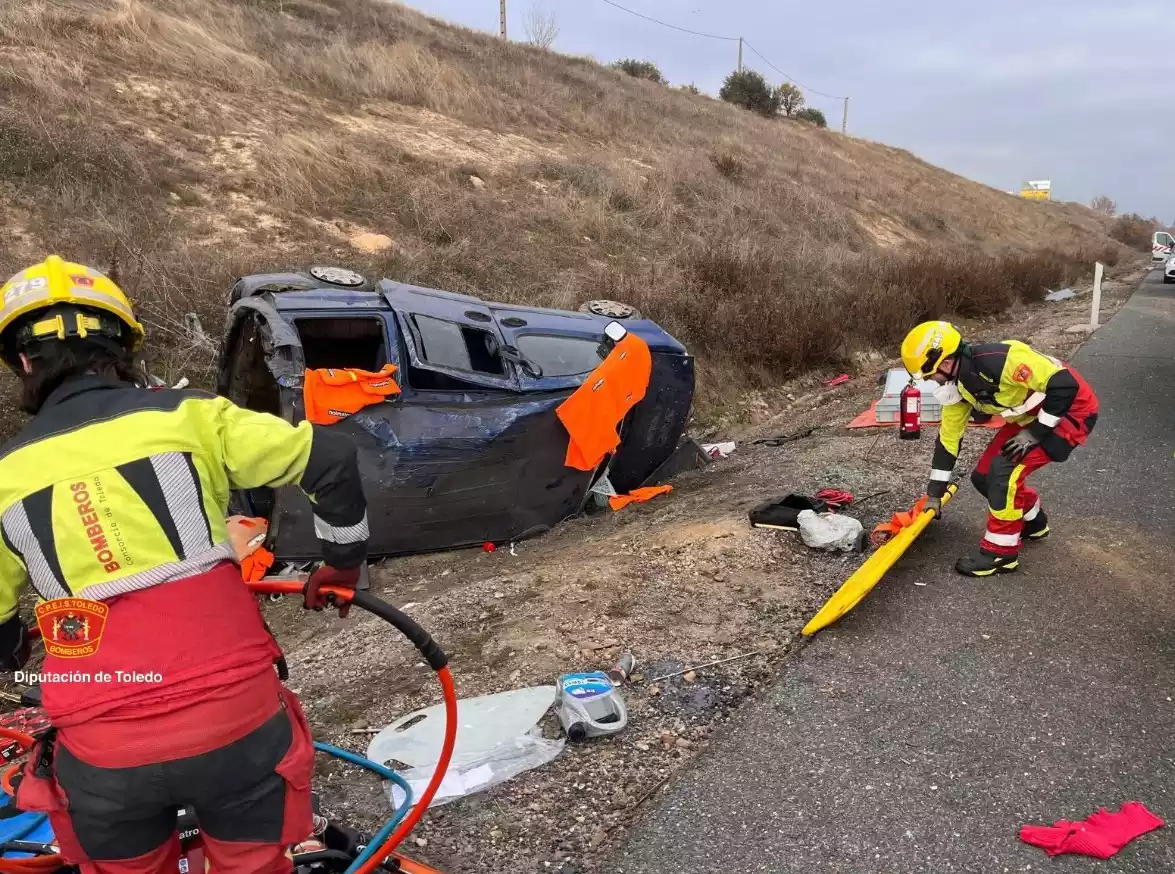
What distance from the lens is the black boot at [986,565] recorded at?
446 cm

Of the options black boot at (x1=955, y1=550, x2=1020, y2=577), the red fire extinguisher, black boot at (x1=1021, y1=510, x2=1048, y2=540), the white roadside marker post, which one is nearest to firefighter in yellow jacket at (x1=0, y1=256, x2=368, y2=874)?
black boot at (x1=955, y1=550, x2=1020, y2=577)

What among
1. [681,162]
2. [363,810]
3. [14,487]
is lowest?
[363,810]

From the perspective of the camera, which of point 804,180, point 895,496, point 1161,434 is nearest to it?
point 895,496

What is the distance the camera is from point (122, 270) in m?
8.24

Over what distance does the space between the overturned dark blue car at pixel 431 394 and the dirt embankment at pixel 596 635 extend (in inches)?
14.1

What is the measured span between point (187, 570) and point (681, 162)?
63.3 feet

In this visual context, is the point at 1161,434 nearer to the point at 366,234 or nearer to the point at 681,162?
the point at 366,234

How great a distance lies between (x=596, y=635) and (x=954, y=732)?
1667 mm

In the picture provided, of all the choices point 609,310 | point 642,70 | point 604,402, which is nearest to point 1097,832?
point 604,402

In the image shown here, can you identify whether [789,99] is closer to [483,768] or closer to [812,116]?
[812,116]

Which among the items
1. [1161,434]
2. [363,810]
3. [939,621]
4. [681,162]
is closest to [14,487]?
[363,810]

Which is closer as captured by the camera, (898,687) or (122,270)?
(898,687)

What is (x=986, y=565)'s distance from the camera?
446 cm

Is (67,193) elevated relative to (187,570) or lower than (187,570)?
elevated
